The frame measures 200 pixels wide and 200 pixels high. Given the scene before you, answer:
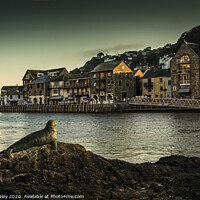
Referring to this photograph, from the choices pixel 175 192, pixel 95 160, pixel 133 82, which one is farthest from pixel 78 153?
pixel 133 82

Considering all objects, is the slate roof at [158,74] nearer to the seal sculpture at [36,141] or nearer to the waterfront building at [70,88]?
the waterfront building at [70,88]

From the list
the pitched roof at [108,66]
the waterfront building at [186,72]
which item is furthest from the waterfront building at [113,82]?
the waterfront building at [186,72]

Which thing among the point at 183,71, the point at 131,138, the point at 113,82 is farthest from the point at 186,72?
the point at 131,138

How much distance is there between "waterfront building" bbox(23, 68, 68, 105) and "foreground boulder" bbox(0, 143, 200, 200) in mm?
98593

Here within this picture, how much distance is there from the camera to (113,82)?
84.1 meters

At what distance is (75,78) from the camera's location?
321ft

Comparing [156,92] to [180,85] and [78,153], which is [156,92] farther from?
[78,153]

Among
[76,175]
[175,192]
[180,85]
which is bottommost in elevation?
[175,192]

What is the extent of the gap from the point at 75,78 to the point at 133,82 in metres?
20.9

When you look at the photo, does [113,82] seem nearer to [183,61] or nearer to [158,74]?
[158,74]

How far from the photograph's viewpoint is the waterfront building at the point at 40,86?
106m

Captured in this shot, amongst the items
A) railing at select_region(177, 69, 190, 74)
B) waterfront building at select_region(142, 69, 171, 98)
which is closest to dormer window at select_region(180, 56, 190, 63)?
railing at select_region(177, 69, 190, 74)

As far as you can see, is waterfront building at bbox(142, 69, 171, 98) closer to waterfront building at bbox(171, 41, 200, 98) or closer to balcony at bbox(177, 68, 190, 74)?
waterfront building at bbox(171, 41, 200, 98)

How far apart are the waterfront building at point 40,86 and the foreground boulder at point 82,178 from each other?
323 feet
